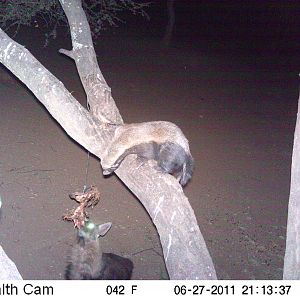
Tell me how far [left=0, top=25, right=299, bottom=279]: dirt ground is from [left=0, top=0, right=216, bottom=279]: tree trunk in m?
2.40

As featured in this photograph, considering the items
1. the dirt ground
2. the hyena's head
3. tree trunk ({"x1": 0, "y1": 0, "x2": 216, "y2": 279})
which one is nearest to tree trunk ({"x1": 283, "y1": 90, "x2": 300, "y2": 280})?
tree trunk ({"x1": 0, "y1": 0, "x2": 216, "y2": 279})

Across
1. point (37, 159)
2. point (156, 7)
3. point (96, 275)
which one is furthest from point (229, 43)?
point (96, 275)

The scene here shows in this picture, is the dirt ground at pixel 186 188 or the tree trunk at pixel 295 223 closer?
the tree trunk at pixel 295 223

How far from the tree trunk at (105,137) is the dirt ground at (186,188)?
2.40 metres

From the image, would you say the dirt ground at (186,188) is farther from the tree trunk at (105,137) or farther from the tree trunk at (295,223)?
the tree trunk at (295,223)

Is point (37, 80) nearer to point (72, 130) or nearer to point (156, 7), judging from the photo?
point (72, 130)

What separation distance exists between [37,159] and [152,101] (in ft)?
16.9

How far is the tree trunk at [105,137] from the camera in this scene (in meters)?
3.06

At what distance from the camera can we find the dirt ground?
20.1ft

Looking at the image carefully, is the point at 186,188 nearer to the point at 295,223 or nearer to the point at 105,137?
the point at 105,137

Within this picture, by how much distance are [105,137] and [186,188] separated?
422cm

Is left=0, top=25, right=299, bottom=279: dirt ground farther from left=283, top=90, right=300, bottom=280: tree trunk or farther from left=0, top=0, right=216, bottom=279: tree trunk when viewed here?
left=283, top=90, right=300, bottom=280: tree trunk

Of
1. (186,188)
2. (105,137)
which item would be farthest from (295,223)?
(186,188)

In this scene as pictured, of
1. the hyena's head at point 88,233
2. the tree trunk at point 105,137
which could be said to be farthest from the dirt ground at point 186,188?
the tree trunk at point 105,137
